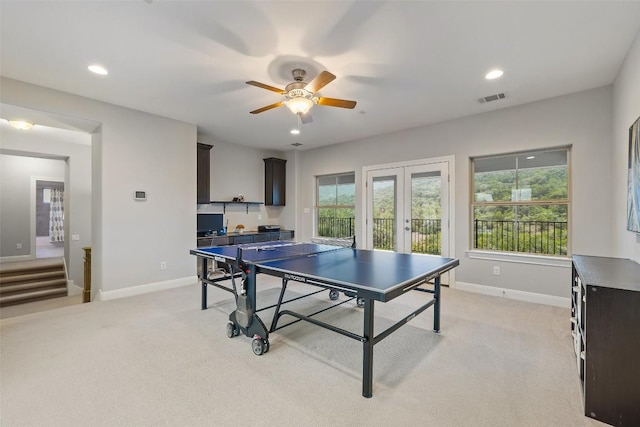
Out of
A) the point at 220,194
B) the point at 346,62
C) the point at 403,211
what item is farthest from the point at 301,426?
the point at 220,194

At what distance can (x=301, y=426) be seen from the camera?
5.32 ft

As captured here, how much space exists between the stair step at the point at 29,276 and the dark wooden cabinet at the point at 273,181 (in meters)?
4.72

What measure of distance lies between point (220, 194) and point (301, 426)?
16.8 ft

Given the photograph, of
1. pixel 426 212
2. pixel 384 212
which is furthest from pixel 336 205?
pixel 426 212

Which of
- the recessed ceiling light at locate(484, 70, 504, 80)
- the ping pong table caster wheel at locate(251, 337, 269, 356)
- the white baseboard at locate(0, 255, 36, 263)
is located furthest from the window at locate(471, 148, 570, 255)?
the white baseboard at locate(0, 255, 36, 263)

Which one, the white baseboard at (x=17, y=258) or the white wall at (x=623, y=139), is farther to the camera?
the white baseboard at (x=17, y=258)

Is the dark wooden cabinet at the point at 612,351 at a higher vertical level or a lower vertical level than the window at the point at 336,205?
lower

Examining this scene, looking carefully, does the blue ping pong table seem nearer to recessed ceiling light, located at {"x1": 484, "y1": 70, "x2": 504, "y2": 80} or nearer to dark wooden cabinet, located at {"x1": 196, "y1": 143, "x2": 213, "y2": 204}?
recessed ceiling light, located at {"x1": 484, "y1": 70, "x2": 504, "y2": 80}

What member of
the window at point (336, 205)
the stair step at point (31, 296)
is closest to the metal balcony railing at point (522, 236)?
the window at point (336, 205)

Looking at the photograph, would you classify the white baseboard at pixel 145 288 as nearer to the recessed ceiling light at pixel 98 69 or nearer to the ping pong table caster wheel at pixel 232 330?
the ping pong table caster wheel at pixel 232 330

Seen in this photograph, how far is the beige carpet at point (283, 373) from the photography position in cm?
171

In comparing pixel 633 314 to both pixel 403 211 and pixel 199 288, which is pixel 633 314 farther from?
pixel 199 288

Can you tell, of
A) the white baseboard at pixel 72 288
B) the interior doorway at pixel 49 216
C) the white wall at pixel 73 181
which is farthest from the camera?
the interior doorway at pixel 49 216

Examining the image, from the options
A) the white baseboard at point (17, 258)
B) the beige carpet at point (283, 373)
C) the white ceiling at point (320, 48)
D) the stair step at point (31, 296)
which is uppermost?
the white ceiling at point (320, 48)
